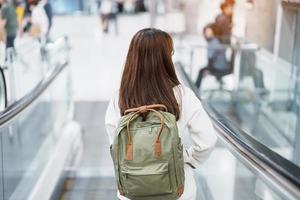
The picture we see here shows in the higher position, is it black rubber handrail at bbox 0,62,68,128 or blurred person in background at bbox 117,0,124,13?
blurred person in background at bbox 117,0,124,13

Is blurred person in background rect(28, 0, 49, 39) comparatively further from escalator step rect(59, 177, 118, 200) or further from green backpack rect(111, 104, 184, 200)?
green backpack rect(111, 104, 184, 200)

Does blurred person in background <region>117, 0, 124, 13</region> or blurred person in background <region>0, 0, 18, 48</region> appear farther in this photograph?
blurred person in background <region>117, 0, 124, 13</region>

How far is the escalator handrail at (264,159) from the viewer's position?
1682 mm

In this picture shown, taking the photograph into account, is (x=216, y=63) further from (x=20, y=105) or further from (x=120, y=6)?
(x=120, y=6)

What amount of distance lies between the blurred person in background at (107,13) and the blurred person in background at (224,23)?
35.1ft

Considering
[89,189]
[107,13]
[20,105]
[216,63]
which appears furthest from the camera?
[107,13]

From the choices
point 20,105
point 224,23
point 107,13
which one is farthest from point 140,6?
point 20,105

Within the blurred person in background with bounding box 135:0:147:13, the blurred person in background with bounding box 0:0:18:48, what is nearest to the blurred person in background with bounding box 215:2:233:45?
the blurred person in background with bounding box 0:0:18:48

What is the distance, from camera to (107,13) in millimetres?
18203

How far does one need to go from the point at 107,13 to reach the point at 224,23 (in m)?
11.1

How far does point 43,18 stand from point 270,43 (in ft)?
14.5

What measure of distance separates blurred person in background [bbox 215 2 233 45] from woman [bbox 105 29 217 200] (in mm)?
5826

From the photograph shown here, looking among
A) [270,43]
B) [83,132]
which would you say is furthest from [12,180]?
[270,43]

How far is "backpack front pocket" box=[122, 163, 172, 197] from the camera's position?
185 centimetres
